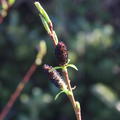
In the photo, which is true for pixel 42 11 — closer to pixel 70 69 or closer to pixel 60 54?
pixel 60 54

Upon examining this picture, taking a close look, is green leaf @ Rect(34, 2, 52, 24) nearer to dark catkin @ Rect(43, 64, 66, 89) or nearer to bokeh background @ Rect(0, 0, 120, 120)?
dark catkin @ Rect(43, 64, 66, 89)

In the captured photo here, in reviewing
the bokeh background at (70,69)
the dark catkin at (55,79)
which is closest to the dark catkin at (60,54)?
the dark catkin at (55,79)

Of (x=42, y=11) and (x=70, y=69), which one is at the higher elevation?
(x=70, y=69)

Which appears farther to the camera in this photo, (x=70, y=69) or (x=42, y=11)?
(x=70, y=69)

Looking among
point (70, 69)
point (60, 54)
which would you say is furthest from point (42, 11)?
point (70, 69)

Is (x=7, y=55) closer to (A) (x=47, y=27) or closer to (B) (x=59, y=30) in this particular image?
(B) (x=59, y=30)

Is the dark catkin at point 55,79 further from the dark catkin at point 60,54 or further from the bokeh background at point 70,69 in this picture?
the bokeh background at point 70,69

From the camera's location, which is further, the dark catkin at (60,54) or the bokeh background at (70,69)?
the bokeh background at (70,69)

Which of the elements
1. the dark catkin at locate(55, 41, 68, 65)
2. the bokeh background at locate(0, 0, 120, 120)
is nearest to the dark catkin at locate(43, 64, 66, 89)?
the dark catkin at locate(55, 41, 68, 65)

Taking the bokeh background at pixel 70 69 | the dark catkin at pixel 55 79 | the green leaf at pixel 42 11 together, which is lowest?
the dark catkin at pixel 55 79

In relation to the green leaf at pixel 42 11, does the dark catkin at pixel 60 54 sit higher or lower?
lower
